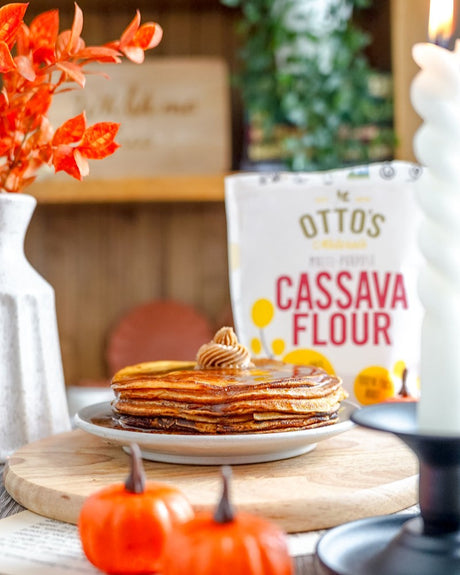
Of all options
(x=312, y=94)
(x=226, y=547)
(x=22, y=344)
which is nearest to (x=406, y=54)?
(x=312, y=94)

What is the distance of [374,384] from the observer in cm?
126

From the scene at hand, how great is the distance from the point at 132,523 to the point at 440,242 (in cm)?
27

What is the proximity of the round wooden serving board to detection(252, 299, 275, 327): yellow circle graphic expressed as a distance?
407 mm

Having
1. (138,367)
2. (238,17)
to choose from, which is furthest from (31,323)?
(238,17)

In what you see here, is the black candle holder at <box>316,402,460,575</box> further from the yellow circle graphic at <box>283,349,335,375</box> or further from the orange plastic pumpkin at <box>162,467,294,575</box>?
the yellow circle graphic at <box>283,349,335,375</box>

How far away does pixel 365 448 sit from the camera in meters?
0.88

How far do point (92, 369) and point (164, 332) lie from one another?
0.33m

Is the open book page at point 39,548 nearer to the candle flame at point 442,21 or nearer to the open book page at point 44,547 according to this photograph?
the open book page at point 44,547

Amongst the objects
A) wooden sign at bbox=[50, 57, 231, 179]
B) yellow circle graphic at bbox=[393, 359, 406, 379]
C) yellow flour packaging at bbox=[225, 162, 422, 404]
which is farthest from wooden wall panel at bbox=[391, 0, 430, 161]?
yellow circle graphic at bbox=[393, 359, 406, 379]

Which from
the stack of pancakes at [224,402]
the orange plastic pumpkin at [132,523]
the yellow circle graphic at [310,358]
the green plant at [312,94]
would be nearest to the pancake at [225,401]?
the stack of pancakes at [224,402]

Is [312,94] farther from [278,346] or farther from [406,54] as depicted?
[278,346]

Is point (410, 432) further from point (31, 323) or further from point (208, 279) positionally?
point (208, 279)

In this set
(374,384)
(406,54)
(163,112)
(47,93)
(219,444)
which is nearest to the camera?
(219,444)

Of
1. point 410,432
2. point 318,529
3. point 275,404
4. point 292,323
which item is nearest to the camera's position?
point 410,432
